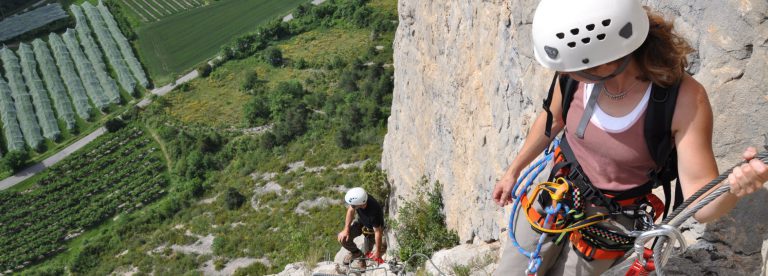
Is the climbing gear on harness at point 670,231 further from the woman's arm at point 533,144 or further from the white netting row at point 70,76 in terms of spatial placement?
the white netting row at point 70,76

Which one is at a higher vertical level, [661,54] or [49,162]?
[661,54]

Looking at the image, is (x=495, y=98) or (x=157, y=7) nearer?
(x=495, y=98)

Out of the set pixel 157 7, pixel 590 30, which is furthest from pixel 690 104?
pixel 157 7

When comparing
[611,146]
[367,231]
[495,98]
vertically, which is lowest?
[367,231]

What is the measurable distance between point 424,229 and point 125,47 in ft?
204

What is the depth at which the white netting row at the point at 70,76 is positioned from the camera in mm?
56812

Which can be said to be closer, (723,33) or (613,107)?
(613,107)

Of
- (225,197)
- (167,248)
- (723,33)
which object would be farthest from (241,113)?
(723,33)

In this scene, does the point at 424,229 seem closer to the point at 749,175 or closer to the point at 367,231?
the point at 367,231

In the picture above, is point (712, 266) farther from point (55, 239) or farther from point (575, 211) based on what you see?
point (55, 239)

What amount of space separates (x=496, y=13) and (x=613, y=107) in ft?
18.6

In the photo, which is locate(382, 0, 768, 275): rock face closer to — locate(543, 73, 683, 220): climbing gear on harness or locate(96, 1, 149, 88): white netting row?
locate(543, 73, 683, 220): climbing gear on harness

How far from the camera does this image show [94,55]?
213 feet

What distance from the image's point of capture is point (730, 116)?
465cm
